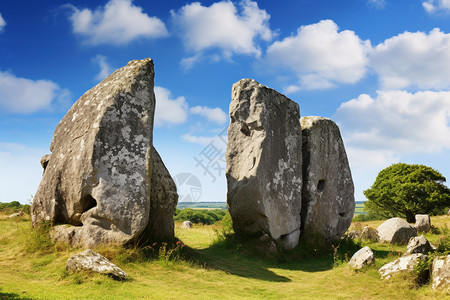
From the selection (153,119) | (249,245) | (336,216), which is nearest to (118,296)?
(153,119)

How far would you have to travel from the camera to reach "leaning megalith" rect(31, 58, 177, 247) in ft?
30.9

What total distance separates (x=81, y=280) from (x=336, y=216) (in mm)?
11090

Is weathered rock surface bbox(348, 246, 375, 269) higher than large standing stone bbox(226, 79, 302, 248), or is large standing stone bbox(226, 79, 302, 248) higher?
large standing stone bbox(226, 79, 302, 248)

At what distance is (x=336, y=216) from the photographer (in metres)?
15.5

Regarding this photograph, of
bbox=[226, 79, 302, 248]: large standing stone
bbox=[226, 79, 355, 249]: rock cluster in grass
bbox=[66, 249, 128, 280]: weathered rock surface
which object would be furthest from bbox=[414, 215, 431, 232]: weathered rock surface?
bbox=[66, 249, 128, 280]: weathered rock surface

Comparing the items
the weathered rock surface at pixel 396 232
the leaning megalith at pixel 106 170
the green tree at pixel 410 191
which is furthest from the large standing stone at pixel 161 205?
the green tree at pixel 410 191

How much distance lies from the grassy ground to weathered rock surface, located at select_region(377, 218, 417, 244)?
6.35m

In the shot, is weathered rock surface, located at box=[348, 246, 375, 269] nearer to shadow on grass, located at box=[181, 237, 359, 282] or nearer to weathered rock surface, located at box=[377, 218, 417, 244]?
shadow on grass, located at box=[181, 237, 359, 282]

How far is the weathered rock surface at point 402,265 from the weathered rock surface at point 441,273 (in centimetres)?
40

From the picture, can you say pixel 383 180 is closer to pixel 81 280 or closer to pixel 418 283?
pixel 418 283

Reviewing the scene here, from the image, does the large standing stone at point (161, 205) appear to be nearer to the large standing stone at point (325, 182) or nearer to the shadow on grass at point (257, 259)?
the shadow on grass at point (257, 259)

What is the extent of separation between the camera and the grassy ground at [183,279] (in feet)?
23.6

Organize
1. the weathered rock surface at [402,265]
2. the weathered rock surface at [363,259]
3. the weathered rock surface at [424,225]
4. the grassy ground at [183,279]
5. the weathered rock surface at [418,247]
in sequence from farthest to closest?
the weathered rock surface at [424,225]
the weathered rock surface at [418,247]
the weathered rock surface at [363,259]
the weathered rock surface at [402,265]
the grassy ground at [183,279]

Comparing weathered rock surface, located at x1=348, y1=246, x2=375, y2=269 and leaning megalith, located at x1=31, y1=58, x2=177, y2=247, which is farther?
weathered rock surface, located at x1=348, y1=246, x2=375, y2=269
